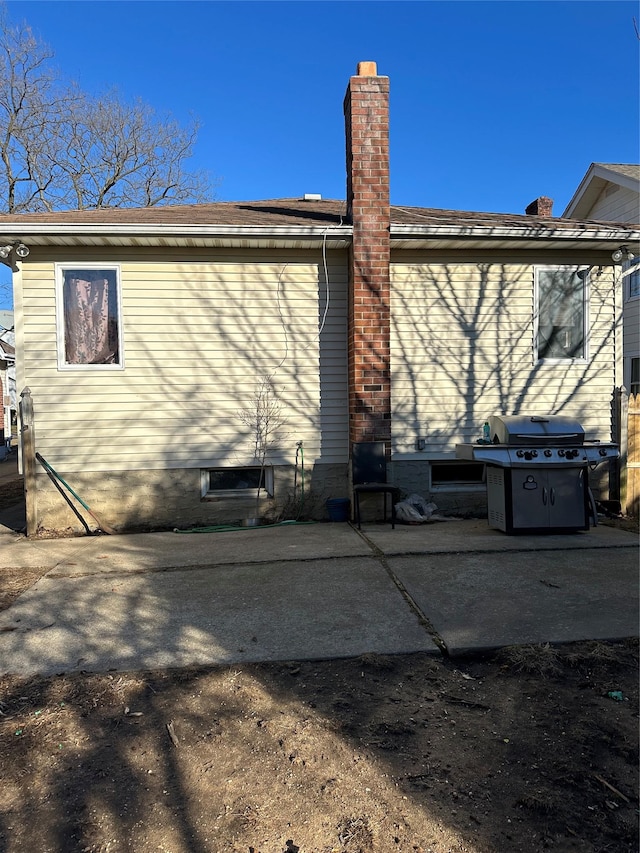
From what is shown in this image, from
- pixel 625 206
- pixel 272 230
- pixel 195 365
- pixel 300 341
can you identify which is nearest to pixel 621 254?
pixel 300 341

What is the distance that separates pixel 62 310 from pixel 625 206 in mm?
12515

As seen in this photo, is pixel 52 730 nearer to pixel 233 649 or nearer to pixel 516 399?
pixel 233 649

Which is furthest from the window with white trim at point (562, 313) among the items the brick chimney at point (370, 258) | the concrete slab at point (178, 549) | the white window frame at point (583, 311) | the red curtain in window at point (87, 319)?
the red curtain in window at point (87, 319)

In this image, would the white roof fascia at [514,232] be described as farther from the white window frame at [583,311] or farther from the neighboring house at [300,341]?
the white window frame at [583,311]

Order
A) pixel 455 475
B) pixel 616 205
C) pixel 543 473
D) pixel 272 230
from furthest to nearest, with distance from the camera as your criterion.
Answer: pixel 616 205 < pixel 455 475 < pixel 272 230 < pixel 543 473

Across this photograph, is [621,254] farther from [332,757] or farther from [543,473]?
[332,757]

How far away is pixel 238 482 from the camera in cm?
772

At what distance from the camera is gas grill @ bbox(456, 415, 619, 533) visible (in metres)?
6.26

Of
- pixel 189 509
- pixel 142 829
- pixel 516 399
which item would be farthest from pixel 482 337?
pixel 142 829

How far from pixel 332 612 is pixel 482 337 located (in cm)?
514

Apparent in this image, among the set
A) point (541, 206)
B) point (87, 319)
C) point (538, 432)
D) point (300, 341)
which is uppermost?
point (541, 206)

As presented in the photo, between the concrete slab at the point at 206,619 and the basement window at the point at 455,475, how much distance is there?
3015 millimetres

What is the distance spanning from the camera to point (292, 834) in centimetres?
202

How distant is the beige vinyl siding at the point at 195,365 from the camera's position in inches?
285
